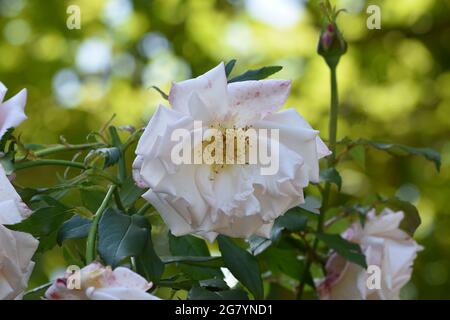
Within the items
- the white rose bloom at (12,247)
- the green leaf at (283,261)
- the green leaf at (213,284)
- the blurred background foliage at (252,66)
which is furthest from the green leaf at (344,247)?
the blurred background foliage at (252,66)

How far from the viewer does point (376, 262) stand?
28.7 inches

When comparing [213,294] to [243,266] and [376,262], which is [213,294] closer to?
[243,266]

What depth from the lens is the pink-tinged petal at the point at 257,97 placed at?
1.65ft

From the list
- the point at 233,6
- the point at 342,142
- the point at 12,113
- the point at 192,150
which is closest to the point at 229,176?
the point at 192,150

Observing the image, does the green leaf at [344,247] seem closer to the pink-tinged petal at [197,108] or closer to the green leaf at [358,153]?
the green leaf at [358,153]

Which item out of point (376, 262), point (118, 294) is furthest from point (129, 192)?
point (376, 262)

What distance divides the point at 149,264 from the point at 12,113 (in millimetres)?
120

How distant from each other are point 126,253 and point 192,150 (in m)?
0.07

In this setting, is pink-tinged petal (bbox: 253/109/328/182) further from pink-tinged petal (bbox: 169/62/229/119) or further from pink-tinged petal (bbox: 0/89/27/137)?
pink-tinged petal (bbox: 0/89/27/137)

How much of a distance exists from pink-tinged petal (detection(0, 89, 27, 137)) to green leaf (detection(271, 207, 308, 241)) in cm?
21

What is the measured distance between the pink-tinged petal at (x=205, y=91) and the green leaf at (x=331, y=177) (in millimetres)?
195
